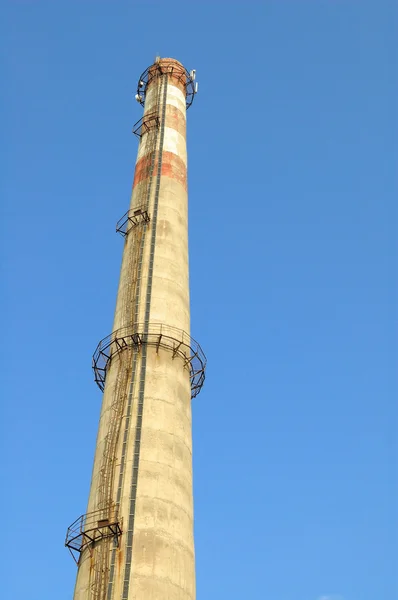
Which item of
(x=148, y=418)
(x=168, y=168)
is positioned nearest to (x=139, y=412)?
(x=148, y=418)

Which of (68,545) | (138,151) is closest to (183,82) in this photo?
(138,151)

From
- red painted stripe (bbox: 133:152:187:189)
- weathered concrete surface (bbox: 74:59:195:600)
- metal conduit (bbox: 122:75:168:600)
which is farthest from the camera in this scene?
red painted stripe (bbox: 133:152:187:189)

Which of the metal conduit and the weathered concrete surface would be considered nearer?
the metal conduit

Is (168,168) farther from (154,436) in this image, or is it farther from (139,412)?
(154,436)

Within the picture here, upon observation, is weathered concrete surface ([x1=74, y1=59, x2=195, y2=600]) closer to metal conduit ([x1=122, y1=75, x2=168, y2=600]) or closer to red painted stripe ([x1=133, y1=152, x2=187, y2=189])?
metal conduit ([x1=122, y1=75, x2=168, y2=600])

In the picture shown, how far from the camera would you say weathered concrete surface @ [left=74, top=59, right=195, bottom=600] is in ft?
109

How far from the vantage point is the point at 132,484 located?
116 feet

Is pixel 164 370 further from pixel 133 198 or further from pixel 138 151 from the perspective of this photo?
pixel 138 151

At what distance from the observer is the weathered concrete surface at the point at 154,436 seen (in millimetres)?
33219

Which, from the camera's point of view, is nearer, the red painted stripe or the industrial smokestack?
the industrial smokestack

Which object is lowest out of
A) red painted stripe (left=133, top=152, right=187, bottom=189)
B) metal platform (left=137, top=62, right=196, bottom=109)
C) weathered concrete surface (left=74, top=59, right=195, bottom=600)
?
weathered concrete surface (left=74, top=59, right=195, bottom=600)

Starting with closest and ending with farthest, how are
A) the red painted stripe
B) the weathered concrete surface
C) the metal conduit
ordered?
the metal conduit, the weathered concrete surface, the red painted stripe

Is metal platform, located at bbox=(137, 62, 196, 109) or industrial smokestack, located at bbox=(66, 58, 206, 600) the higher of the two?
metal platform, located at bbox=(137, 62, 196, 109)

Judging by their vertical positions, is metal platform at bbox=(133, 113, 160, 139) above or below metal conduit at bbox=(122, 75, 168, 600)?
above
